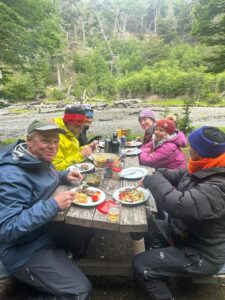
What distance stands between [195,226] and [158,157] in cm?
165

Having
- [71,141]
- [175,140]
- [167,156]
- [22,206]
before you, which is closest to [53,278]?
[22,206]

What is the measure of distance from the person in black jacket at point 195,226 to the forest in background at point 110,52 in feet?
A: 25.3

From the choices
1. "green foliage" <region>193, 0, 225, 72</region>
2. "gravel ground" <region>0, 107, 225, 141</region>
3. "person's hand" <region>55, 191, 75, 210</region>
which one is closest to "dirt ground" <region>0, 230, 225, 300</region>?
"person's hand" <region>55, 191, 75, 210</region>

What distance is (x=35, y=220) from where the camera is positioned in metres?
1.87

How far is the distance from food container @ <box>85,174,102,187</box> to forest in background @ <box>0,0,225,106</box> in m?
6.85

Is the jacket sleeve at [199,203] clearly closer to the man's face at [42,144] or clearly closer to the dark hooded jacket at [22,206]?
the dark hooded jacket at [22,206]

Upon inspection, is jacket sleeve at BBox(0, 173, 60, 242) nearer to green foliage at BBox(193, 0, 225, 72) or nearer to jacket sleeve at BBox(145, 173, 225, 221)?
jacket sleeve at BBox(145, 173, 225, 221)

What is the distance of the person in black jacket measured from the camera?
6.46ft

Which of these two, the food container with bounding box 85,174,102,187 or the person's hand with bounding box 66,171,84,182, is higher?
the person's hand with bounding box 66,171,84,182

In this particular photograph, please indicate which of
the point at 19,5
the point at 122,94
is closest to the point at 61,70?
the point at 122,94

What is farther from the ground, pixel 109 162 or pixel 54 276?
pixel 109 162

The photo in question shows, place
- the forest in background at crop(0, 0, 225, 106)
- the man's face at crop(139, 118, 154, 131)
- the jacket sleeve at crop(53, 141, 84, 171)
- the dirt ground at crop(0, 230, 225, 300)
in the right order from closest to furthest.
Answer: the dirt ground at crop(0, 230, 225, 300) → the jacket sleeve at crop(53, 141, 84, 171) → the man's face at crop(139, 118, 154, 131) → the forest in background at crop(0, 0, 225, 106)

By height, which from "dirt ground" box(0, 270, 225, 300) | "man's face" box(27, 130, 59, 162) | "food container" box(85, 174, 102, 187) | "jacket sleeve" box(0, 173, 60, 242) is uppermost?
"man's face" box(27, 130, 59, 162)

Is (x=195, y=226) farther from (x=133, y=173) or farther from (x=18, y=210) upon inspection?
(x=18, y=210)
